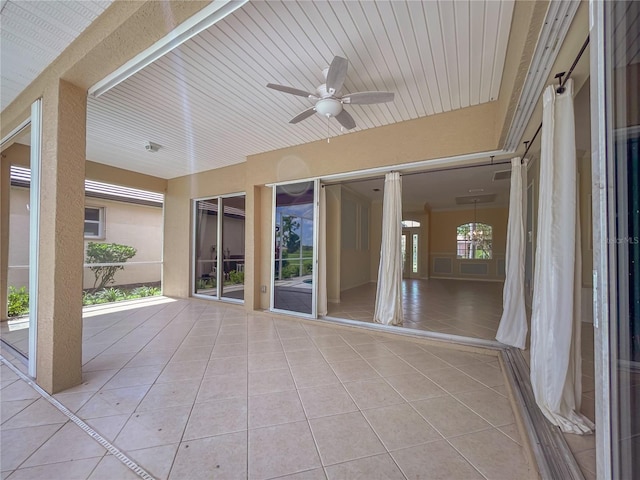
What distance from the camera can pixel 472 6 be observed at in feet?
5.85

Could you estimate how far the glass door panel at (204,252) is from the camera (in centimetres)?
604

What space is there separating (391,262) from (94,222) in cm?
822

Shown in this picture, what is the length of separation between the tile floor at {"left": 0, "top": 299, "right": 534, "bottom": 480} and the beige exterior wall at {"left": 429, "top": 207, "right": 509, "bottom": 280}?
7483mm

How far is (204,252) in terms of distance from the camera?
6152mm

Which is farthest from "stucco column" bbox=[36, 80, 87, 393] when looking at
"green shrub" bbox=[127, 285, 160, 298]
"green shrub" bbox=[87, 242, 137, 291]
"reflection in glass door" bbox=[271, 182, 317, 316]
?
"green shrub" bbox=[87, 242, 137, 291]

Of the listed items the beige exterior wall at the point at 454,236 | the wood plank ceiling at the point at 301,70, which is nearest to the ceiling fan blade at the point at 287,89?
the wood plank ceiling at the point at 301,70

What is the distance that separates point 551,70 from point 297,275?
3923 mm

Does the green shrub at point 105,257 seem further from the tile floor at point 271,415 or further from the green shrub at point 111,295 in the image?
the tile floor at point 271,415

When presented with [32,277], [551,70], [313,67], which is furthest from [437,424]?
[32,277]

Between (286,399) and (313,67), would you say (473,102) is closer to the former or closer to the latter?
(313,67)

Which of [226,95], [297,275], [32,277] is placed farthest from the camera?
[297,275]

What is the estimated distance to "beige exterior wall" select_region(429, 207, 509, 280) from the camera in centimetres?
905

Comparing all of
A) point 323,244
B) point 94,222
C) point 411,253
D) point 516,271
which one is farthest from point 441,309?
point 94,222

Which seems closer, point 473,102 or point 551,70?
point 551,70
